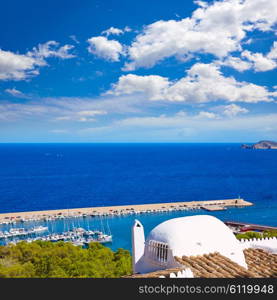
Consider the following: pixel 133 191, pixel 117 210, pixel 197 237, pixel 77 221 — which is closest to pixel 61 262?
pixel 197 237

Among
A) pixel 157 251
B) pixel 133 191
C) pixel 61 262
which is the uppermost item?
pixel 157 251

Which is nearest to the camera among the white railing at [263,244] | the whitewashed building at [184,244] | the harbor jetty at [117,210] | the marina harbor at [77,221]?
the whitewashed building at [184,244]

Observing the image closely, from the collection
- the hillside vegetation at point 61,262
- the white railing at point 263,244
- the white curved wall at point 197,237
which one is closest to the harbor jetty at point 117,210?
the hillside vegetation at point 61,262

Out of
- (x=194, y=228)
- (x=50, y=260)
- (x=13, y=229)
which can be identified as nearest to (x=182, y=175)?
(x=13, y=229)

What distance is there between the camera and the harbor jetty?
217 ft

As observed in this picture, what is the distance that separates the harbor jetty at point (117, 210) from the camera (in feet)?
217

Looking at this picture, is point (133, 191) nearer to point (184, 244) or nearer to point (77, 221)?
point (77, 221)

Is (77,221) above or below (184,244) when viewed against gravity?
below

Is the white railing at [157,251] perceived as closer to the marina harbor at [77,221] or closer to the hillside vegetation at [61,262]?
the hillside vegetation at [61,262]

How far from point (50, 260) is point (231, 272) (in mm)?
15479

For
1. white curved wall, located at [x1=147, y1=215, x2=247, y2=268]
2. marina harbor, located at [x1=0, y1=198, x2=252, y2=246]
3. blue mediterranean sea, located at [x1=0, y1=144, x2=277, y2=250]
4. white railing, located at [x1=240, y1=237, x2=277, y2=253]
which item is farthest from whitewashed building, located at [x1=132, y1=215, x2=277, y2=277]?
marina harbor, located at [x1=0, y1=198, x2=252, y2=246]

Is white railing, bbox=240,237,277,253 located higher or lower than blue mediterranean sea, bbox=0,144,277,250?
higher

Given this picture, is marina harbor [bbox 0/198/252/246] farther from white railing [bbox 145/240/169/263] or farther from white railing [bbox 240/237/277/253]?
white railing [bbox 145/240/169/263]

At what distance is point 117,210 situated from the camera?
7150cm
